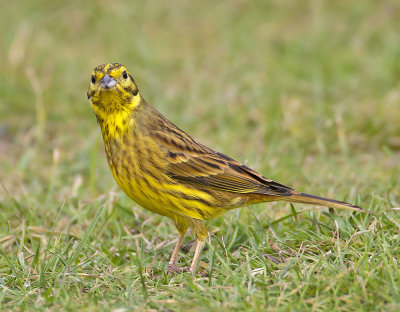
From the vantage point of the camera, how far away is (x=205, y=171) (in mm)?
4824

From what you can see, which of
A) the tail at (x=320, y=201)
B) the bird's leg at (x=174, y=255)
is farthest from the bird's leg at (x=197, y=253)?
the tail at (x=320, y=201)

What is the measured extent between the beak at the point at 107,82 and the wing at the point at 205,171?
0.49 m

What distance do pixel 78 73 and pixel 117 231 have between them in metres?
4.40

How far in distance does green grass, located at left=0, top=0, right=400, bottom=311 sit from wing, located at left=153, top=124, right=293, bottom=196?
26 cm

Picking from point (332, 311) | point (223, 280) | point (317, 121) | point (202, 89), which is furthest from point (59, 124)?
point (332, 311)

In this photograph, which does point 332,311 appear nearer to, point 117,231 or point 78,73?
point 117,231

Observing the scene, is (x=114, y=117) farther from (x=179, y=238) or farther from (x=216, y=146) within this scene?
(x=216, y=146)

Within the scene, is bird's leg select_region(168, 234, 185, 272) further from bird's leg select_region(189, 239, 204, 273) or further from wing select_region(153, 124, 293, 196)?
wing select_region(153, 124, 293, 196)

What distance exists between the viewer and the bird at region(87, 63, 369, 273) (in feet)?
15.0

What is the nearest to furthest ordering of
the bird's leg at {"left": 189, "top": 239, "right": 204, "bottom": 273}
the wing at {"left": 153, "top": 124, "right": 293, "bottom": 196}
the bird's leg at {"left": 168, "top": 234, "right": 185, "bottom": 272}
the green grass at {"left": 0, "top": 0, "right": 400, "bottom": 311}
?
1. the green grass at {"left": 0, "top": 0, "right": 400, "bottom": 311}
2. the bird's leg at {"left": 189, "top": 239, "right": 204, "bottom": 273}
3. the bird's leg at {"left": 168, "top": 234, "right": 185, "bottom": 272}
4. the wing at {"left": 153, "top": 124, "right": 293, "bottom": 196}

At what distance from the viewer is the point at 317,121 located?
7.45 metres

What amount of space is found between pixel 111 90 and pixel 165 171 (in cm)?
66

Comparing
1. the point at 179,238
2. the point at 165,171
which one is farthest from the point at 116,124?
the point at 179,238

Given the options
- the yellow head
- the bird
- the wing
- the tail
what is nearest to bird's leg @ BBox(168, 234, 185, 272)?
the bird
